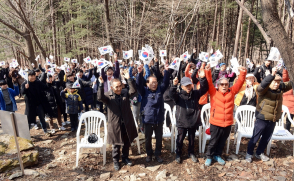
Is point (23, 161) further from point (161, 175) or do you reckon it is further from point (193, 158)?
point (193, 158)

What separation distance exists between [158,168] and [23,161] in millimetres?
2940

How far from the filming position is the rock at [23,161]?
3.76 m

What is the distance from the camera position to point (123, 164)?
409cm

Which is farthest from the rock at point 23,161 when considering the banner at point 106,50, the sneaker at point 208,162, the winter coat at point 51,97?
the sneaker at point 208,162

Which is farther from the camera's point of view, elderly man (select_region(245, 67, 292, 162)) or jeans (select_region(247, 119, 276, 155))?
jeans (select_region(247, 119, 276, 155))

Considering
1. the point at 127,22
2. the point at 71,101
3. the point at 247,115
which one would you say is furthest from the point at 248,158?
the point at 127,22

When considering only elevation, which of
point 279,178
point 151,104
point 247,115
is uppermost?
point 151,104

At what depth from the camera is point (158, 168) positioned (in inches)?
157

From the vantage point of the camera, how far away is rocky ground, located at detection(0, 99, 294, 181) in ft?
12.1

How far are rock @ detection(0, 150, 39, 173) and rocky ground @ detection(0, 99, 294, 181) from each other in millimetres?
109

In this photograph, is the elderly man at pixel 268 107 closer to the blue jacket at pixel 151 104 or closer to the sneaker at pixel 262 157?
the sneaker at pixel 262 157

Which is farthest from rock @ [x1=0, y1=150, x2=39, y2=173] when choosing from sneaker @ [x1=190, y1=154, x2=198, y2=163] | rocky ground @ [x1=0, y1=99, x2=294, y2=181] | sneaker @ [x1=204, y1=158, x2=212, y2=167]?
sneaker @ [x1=204, y1=158, x2=212, y2=167]

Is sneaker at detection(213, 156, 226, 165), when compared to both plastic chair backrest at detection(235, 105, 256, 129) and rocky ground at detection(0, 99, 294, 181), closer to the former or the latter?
rocky ground at detection(0, 99, 294, 181)

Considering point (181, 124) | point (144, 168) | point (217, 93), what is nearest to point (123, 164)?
point (144, 168)
